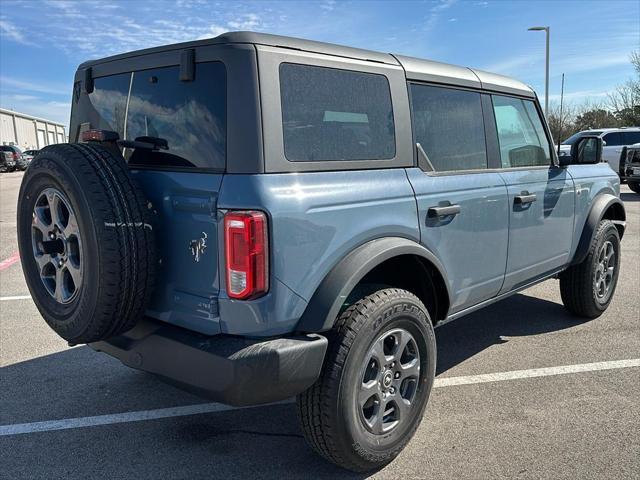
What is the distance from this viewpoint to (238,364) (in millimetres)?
2230

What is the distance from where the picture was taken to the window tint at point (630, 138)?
1703 centimetres

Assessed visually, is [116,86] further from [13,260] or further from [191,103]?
[13,260]

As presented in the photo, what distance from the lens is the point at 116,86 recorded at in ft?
9.74

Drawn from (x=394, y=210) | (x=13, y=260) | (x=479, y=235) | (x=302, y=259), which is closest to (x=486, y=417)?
(x=479, y=235)

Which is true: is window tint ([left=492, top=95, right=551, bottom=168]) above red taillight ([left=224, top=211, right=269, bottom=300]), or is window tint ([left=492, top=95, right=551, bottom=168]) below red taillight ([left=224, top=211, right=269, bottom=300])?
above

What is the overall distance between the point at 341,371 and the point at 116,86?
1918 mm

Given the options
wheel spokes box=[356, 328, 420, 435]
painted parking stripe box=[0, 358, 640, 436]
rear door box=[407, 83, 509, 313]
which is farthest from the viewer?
painted parking stripe box=[0, 358, 640, 436]

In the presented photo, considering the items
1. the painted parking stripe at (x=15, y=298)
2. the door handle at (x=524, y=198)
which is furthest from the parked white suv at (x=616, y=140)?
the painted parking stripe at (x=15, y=298)

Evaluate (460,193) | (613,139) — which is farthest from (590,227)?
(613,139)

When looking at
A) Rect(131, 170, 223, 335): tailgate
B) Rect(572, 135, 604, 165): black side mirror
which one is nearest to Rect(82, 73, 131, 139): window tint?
Rect(131, 170, 223, 335): tailgate

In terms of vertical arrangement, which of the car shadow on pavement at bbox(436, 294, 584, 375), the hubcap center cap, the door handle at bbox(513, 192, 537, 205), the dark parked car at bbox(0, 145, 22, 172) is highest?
the dark parked car at bbox(0, 145, 22, 172)

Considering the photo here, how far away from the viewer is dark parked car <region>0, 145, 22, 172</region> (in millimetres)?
35781

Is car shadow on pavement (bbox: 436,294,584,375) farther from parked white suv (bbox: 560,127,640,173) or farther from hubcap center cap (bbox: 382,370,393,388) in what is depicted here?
parked white suv (bbox: 560,127,640,173)

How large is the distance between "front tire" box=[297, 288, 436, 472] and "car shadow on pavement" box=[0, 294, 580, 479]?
253 millimetres
